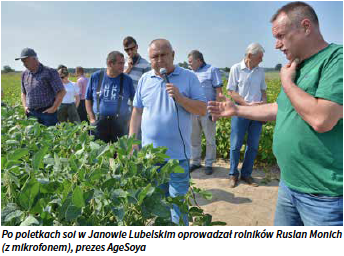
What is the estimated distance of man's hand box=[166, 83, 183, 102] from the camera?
2.29 metres

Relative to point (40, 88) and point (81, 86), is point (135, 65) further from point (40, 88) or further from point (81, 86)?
point (81, 86)

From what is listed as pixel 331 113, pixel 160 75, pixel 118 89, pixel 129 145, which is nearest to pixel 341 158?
pixel 331 113

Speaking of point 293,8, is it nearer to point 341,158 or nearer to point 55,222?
point 341,158

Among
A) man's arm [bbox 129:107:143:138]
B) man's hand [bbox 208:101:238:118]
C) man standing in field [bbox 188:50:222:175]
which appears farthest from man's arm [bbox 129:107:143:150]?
man standing in field [bbox 188:50:222:175]

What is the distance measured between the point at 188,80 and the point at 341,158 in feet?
4.39

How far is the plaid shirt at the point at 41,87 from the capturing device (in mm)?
4281

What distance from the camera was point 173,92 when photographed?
229 centimetres

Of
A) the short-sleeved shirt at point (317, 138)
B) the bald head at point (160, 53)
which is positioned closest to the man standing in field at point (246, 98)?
the bald head at point (160, 53)

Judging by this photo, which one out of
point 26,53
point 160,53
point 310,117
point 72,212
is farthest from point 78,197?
point 26,53

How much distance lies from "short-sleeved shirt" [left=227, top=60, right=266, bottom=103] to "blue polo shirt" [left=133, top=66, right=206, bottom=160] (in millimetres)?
1683

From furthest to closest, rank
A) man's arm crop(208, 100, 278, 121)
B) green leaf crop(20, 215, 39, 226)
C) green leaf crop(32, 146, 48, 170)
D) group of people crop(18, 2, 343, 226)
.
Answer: man's arm crop(208, 100, 278, 121), group of people crop(18, 2, 343, 226), green leaf crop(32, 146, 48, 170), green leaf crop(20, 215, 39, 226)

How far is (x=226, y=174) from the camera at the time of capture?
4535 millimetres

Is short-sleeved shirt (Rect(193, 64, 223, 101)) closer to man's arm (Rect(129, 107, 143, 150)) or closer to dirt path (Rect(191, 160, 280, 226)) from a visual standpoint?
dirt path (Rect(191, 160, 280, 226))

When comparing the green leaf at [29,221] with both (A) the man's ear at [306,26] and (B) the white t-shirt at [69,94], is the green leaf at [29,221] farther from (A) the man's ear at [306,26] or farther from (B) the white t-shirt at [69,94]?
(B) the white t-shirt at [69,94]
